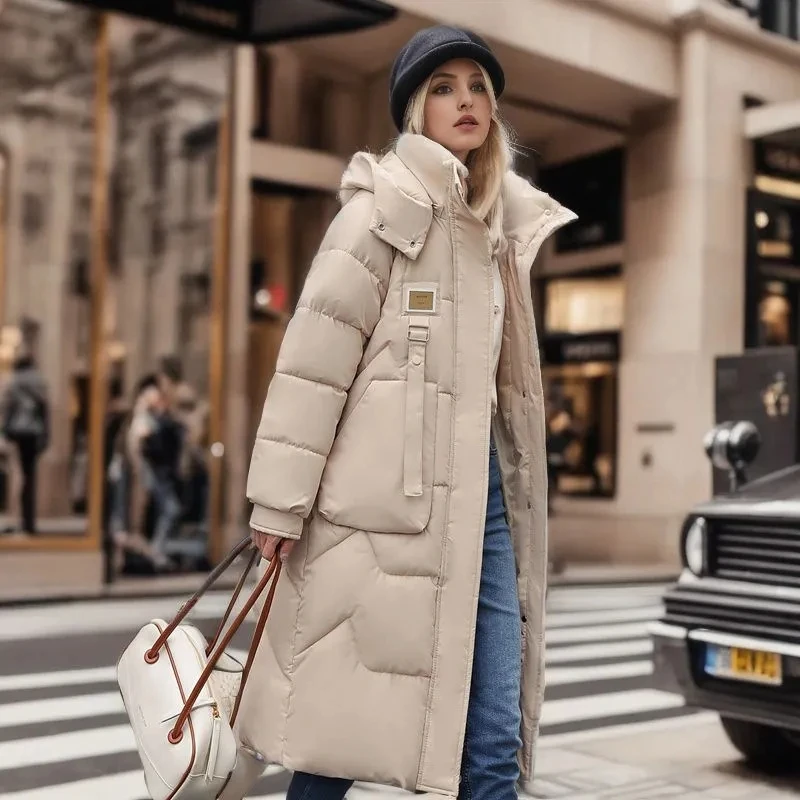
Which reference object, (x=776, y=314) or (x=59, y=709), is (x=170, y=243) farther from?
(x=59, y=709)

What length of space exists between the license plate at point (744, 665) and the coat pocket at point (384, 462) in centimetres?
228

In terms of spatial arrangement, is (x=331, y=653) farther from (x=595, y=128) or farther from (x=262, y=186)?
(x=595, y=128)

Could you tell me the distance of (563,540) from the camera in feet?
54.2

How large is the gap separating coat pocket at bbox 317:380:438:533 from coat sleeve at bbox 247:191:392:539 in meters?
0.05

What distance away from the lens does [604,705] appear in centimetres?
614

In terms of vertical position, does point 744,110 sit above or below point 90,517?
above

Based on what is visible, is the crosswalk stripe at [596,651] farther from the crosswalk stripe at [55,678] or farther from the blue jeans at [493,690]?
the blue jeans at [493,690]

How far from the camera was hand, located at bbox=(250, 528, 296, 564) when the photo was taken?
2.61 m

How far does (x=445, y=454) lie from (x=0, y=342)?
10726 millimetres

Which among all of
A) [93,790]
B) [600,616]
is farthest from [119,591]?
[93,790]

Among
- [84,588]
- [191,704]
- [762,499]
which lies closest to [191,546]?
[84,588]

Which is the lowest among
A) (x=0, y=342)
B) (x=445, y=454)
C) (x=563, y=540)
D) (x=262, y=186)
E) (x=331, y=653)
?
(x=563, y=540)

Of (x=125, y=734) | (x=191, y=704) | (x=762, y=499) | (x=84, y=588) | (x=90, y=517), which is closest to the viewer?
(x=191, y=704)

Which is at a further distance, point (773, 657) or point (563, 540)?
point (563, 540)
